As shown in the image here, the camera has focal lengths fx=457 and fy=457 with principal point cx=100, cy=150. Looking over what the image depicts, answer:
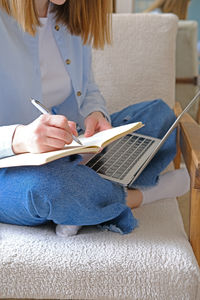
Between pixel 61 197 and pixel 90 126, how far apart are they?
30cm

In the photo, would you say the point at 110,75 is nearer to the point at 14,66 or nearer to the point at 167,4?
the point at 14,66

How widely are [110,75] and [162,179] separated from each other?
428 mm

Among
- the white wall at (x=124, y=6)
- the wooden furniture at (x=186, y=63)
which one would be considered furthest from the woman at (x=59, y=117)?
the wooden furniture at (x=186, y=63)

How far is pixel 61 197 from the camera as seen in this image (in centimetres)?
81

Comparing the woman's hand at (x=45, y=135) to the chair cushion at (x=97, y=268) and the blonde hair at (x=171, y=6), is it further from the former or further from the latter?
the blonde hair at (x=171, y=6)

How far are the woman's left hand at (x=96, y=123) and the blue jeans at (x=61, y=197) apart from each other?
19 cm

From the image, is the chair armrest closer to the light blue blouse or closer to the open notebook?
the open notebook

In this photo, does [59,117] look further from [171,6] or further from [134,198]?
[171,6]

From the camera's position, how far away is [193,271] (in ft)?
2.62

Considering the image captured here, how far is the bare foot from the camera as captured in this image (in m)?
1.03

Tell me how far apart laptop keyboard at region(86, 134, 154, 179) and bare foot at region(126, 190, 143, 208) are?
0.07 metres

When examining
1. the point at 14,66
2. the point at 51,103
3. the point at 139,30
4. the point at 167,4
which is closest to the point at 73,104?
the point at 51,103

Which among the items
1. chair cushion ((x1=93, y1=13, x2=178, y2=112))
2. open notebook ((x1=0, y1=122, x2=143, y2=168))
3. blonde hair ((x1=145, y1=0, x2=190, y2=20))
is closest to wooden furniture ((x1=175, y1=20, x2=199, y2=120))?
blonde hair ((x1=145, y1=0, x2=190, y2=20))

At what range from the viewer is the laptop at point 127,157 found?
97 centimetres
